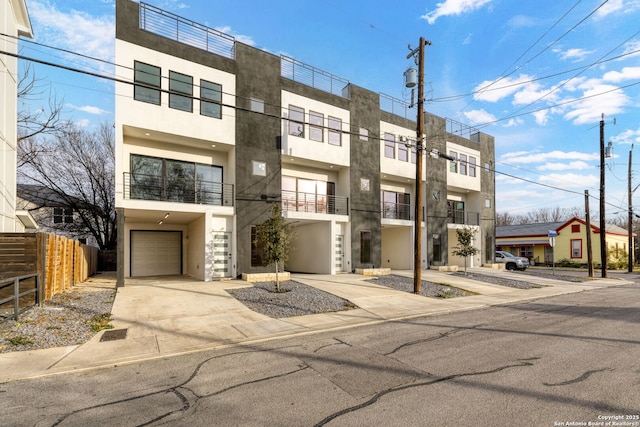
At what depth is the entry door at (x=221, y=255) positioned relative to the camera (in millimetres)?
16734

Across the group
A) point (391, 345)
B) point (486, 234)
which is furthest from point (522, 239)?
point (391, 345)

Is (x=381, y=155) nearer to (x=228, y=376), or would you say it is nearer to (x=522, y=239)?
(x=228, y=376)

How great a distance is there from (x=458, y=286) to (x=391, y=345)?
11.1 m

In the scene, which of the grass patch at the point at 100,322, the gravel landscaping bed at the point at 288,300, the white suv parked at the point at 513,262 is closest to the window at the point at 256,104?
the gravel landscaping bed at the point at 288,300

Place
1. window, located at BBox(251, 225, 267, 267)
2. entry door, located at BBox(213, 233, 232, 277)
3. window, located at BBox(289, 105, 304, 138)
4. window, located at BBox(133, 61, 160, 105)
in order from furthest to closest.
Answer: window, located at BBox(289, 105, 304, 138) → window, located at BBox(251, 225, 267, 267) → entry door, located at BBox(213, 233, 232, 277) → window, located at BBox(133, 61, 160, 105)

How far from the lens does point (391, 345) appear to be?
680cm

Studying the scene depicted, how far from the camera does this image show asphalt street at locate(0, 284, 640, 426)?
389 cm

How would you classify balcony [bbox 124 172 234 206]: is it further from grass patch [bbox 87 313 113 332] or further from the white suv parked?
the white suv parked

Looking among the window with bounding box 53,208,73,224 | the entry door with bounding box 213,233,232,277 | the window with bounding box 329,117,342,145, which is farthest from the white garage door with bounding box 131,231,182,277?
the window with bounding box 53,208,73,224

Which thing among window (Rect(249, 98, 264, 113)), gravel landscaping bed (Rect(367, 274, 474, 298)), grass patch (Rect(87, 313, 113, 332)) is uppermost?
window (Rect(249, 98, 264, 113))

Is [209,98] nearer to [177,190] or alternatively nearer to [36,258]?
[177,190]

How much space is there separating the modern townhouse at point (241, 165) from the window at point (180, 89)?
0.05m

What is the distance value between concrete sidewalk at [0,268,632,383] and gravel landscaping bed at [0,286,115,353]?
34 cm

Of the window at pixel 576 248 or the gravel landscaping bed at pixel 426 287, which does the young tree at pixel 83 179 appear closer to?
the gravel landscaping bed at pixel 426 287
